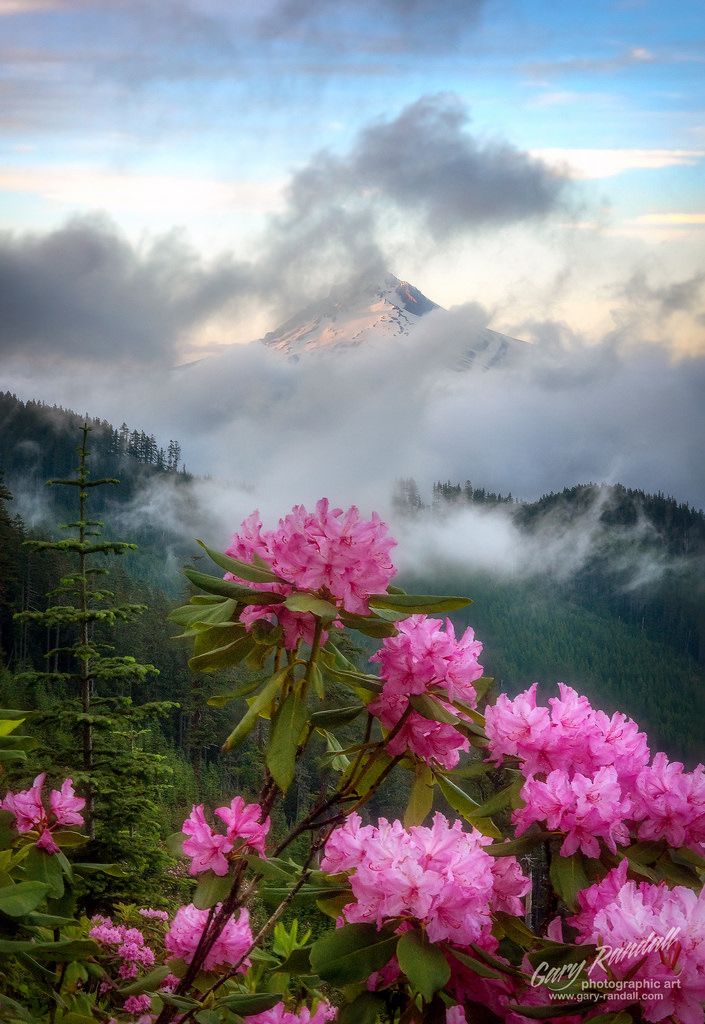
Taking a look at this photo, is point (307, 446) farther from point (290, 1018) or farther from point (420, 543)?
point (290, 1018)

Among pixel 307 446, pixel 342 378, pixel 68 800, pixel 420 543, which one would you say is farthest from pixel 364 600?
pixel 342 378

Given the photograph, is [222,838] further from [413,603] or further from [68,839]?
[413,603]

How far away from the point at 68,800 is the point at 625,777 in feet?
2.54

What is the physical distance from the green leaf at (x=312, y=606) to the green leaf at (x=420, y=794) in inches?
11.5

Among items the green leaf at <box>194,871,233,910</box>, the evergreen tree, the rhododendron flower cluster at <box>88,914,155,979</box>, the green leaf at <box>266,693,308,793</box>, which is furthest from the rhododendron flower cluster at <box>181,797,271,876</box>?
the evergreen tree

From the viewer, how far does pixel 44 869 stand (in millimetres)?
1096

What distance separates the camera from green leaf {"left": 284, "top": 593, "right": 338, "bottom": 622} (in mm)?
880

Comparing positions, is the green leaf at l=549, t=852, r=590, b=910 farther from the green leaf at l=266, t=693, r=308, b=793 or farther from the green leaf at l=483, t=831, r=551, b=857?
the green leaf at l=266, t=693, r=308, b=793

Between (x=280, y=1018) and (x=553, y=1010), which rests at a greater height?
(x=553, y=1010)

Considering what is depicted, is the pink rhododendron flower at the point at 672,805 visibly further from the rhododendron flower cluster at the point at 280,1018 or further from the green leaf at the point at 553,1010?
the rhododendron flower cluster at the point at 280,1018

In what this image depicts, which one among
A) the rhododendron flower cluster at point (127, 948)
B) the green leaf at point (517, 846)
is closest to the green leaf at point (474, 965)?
the green leaf at point (517, 846)

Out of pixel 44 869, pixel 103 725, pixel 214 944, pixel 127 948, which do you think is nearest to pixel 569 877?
pixel 214 944

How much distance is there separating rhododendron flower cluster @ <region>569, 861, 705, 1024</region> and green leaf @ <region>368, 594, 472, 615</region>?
0.32 meters

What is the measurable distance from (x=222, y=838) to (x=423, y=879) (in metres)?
0.31
